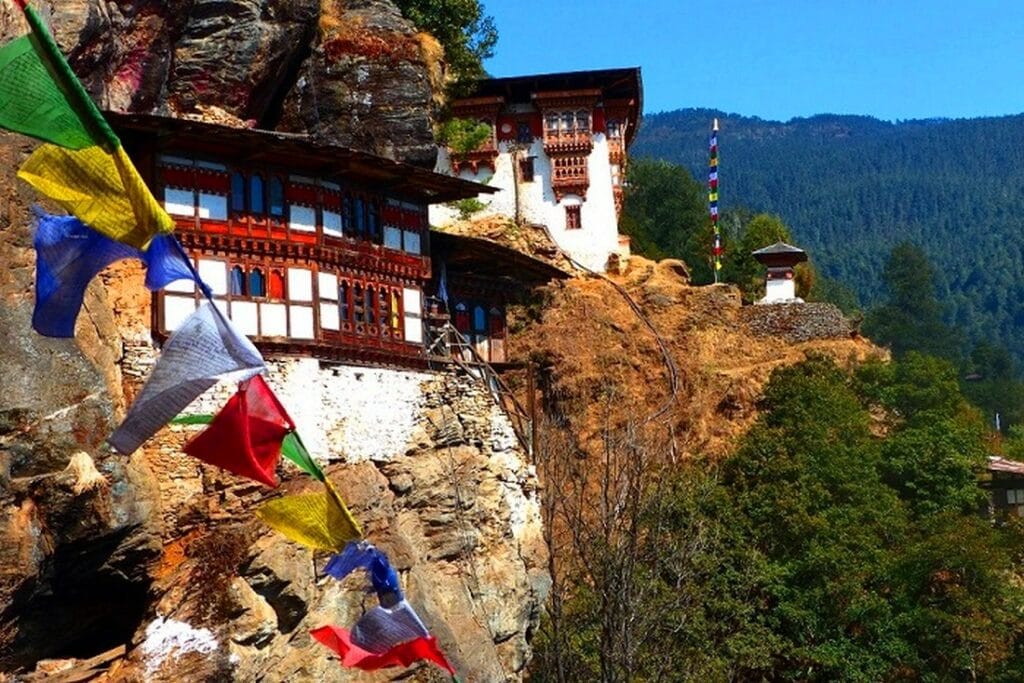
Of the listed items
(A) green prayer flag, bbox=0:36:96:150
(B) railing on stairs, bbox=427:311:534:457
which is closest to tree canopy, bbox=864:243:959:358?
(B) railing on stairs, bbox=427:311:534:457

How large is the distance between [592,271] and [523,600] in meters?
20.5

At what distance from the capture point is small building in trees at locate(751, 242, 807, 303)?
56.5 metres

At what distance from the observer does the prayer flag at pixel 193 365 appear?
13219 millimetres

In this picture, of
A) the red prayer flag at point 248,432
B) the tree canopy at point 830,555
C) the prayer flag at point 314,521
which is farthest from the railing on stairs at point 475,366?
the red prayer flag at point 248,432

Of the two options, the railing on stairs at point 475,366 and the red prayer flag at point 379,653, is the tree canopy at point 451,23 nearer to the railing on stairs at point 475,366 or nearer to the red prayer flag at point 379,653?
the railing on stairs at point 475,366

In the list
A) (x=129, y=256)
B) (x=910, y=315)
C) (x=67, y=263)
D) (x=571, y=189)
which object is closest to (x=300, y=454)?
(x=129, y=256)

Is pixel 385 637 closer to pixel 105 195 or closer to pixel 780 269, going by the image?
pixel 105 195

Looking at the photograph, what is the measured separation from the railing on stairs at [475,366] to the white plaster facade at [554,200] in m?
14.3

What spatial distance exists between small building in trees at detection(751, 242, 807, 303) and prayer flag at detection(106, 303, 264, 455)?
44.0 metres

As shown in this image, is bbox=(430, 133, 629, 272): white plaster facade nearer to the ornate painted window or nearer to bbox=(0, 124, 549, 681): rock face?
the ornate painted window

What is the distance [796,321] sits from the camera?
54.9m

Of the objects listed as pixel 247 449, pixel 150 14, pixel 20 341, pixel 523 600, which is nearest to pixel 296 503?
pixel 247 449

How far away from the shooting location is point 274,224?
35.8m

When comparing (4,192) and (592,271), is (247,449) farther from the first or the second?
(592,271)
